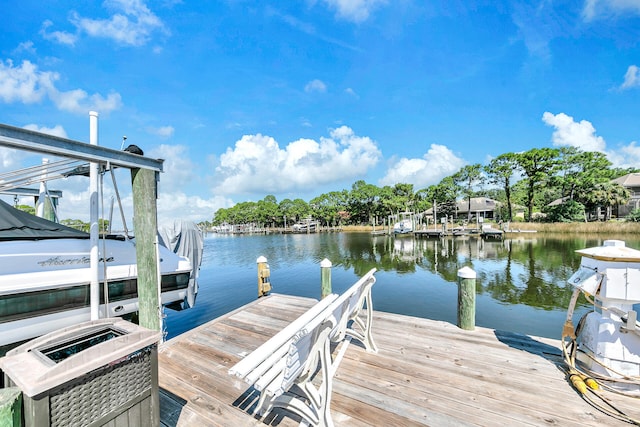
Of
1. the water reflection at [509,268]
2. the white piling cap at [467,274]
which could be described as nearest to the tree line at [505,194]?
the water reflection at [509,268]

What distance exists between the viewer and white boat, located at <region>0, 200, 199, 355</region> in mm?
3088

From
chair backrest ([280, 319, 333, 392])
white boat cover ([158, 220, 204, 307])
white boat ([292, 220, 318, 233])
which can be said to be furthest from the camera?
white boat ([292, 220, 318, 233])

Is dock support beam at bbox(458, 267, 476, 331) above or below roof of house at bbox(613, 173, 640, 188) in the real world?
below

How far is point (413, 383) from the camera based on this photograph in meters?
2.58

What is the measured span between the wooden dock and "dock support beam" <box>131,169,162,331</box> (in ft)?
1.92

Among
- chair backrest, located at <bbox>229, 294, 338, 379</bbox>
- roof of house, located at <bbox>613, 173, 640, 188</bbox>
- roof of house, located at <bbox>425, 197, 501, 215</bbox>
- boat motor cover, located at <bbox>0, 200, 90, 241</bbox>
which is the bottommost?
chair backrest, located at <bbox>229, 294, 338, 379</bbox>

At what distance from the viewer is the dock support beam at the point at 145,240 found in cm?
328

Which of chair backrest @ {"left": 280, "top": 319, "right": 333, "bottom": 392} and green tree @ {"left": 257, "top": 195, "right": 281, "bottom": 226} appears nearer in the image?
chair backrest @ {"left": 280, "top": 319, "right": 333, "bottom": 392}

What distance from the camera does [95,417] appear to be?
1436 mm

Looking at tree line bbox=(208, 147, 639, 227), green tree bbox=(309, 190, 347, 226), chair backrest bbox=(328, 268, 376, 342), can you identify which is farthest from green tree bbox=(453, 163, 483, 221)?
chair backrest bbox=(328, 268, 376, 342)

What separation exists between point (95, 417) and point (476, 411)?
268 cm

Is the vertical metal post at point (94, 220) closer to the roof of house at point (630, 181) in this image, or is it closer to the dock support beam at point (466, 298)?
the dock support beam at point (466, 298)

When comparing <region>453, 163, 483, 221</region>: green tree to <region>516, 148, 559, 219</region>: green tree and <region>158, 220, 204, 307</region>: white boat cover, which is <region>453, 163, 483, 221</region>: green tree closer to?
<region>516, 148, 559, 219</region>: green tree

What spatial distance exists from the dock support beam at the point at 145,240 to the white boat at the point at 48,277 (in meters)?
0.42
